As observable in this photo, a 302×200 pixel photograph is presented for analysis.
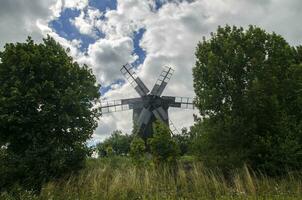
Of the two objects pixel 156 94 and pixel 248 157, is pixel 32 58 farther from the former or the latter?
pixel 156 94

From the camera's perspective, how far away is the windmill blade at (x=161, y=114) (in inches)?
1563

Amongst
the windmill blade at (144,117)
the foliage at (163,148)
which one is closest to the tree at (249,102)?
the foliage at (163,148)

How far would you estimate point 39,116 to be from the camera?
15.5 meters

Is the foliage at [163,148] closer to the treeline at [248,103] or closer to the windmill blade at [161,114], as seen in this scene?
the treeline at [248,103]

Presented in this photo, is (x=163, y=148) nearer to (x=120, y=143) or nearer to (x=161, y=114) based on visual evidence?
(x=161, y=114)

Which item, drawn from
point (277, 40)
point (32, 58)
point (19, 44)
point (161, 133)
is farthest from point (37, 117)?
point (277, 40)

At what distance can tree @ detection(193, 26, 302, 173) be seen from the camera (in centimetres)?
1772

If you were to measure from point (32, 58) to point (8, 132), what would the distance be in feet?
11.4

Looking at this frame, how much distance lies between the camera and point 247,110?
18203 mm

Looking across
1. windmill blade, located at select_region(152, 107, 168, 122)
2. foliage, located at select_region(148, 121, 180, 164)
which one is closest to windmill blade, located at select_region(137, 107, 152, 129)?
windmill blade, located at select_region(152, 107, 168, 122)

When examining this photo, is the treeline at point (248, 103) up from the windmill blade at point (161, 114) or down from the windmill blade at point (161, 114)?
down

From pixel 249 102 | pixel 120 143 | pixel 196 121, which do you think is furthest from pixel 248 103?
pixel 120 143

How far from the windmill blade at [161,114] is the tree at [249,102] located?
19.3m

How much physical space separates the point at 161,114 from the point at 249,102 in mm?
22406
